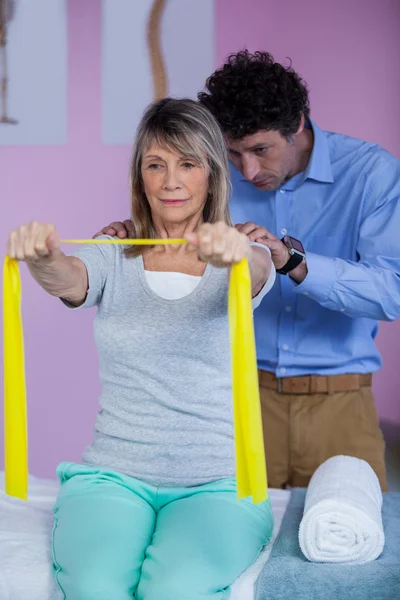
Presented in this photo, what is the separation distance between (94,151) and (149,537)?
2.03 m

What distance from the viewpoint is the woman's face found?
6.25ft

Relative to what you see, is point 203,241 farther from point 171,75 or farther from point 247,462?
point 171,75

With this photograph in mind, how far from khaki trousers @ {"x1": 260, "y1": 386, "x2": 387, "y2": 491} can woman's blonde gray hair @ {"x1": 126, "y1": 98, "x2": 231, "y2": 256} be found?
30.2 inches

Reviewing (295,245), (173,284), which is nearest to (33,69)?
(295,245)

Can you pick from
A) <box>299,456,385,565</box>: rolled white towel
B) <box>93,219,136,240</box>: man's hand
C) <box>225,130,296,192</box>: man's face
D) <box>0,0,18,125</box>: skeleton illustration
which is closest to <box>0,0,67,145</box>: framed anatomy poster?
<box>0,0,18,125</box>: skeleton illustration

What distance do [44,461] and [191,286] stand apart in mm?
1930

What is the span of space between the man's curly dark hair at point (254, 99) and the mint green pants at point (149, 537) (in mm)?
987

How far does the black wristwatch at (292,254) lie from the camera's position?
7.20 feet

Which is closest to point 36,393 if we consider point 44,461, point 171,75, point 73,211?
→ point 44,461

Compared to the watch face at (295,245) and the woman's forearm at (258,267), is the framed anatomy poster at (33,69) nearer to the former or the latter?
the watch face at (295,245)

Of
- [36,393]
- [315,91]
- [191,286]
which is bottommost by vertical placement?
[36,393]

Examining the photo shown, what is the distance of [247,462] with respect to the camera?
158cm

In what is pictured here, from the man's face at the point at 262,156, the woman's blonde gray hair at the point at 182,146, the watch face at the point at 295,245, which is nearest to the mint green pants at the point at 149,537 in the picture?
the woman's blonde gray hair at the point at 182,146

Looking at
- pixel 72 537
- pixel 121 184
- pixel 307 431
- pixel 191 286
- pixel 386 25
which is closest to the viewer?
pixel 72 537
